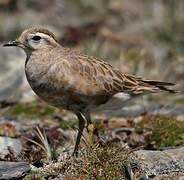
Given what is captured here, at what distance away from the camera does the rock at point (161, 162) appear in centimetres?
783

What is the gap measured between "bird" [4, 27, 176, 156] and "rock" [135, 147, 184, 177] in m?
0.86

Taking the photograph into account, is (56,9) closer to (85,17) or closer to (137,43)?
(85,17)

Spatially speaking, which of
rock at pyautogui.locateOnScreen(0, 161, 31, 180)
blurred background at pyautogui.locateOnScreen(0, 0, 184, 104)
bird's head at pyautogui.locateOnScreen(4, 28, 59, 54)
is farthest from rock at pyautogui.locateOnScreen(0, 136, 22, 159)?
blurred background at pyautogui.locateOnScreen(0, 0, 184, 104)

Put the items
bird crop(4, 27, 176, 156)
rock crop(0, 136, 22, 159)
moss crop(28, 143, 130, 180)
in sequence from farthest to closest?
rock crop(0, 136, 22, 159) < bird crop(4, 27, 176, 156) < moss crop(28, 143, 130, 180)

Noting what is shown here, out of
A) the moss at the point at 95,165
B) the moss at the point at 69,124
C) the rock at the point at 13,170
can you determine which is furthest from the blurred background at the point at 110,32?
the moss at the point at 95,165

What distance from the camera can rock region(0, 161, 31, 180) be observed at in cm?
780

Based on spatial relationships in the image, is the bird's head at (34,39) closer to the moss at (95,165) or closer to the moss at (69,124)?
the moss at (95,165)

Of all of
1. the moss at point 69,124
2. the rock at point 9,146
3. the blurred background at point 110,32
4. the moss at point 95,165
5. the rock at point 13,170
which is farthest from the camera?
the blurred background at point 110,32

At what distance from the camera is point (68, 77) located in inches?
326

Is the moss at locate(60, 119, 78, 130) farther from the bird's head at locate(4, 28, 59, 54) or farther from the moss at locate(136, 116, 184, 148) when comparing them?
the bird's head at locate(4, 28, 59, 54)

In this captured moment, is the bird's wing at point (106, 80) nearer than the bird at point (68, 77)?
No

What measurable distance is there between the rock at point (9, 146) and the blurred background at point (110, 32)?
315cm

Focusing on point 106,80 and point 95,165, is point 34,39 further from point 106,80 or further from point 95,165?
point 95,165

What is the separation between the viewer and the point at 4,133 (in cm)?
1024
